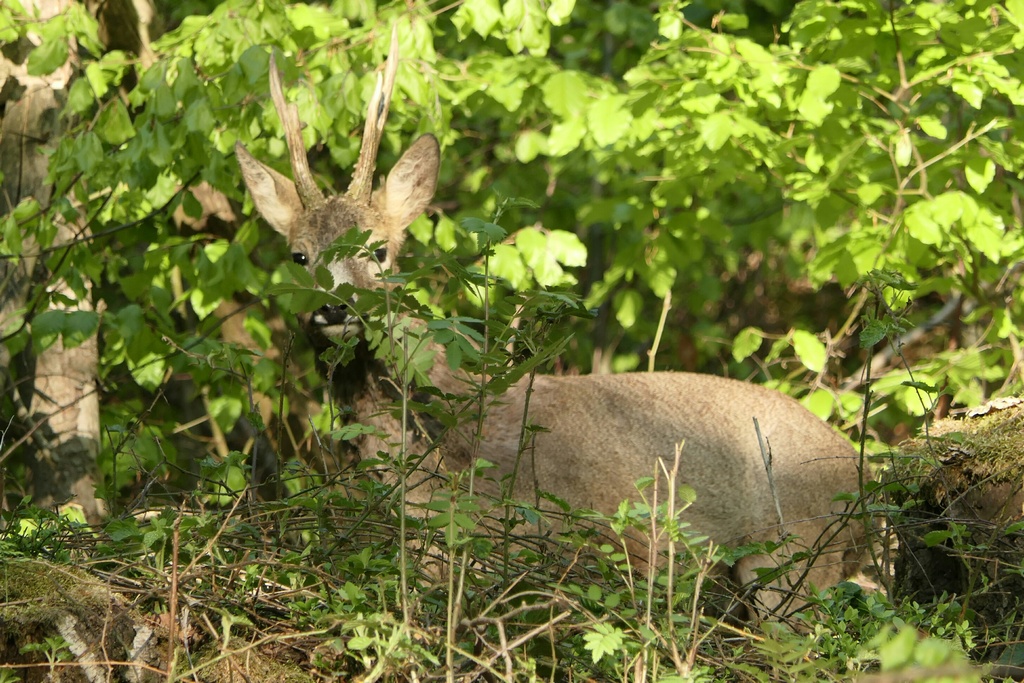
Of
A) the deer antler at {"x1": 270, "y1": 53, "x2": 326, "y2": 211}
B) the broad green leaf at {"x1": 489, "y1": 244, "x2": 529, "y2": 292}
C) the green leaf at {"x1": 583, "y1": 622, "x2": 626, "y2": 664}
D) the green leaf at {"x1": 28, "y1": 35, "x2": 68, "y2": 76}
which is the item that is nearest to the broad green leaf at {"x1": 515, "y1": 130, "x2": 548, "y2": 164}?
the broad green leaf at {"x1": 489, "y1": 244, "x2": 529, "y2": 292}

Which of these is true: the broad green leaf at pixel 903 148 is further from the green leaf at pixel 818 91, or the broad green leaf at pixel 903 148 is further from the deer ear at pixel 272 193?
the deer ear at pixel 272 193

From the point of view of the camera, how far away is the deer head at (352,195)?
19.6 feet

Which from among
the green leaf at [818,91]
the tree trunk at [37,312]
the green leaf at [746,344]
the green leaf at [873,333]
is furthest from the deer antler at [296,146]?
the green leaf at [873,333]

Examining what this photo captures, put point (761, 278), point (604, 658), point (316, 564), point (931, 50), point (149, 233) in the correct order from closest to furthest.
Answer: point (604, 658), point (316, 564), point (931, 50), point (149, 233), point (761, 278)

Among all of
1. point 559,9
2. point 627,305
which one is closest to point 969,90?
point 559,9

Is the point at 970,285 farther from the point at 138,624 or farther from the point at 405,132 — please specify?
the point at 138,624

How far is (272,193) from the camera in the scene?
6.50 metres

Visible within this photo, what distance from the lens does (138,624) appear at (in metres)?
3.09

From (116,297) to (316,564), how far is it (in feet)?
18.3

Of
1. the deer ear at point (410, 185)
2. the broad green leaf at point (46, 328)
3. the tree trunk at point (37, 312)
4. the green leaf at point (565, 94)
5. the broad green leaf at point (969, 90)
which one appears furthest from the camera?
the green leaf at point (565, 94)

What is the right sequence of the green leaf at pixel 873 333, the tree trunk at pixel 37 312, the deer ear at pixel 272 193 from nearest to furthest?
1. the green leaf at pixel 873 333
2. the tree trunk at pixel 37 312
3. the deer ear at pixel 272 193

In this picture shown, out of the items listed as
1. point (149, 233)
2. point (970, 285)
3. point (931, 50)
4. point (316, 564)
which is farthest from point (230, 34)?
point (970, 285)

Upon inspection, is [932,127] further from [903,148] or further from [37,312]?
[37,312]

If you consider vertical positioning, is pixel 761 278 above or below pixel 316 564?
below
